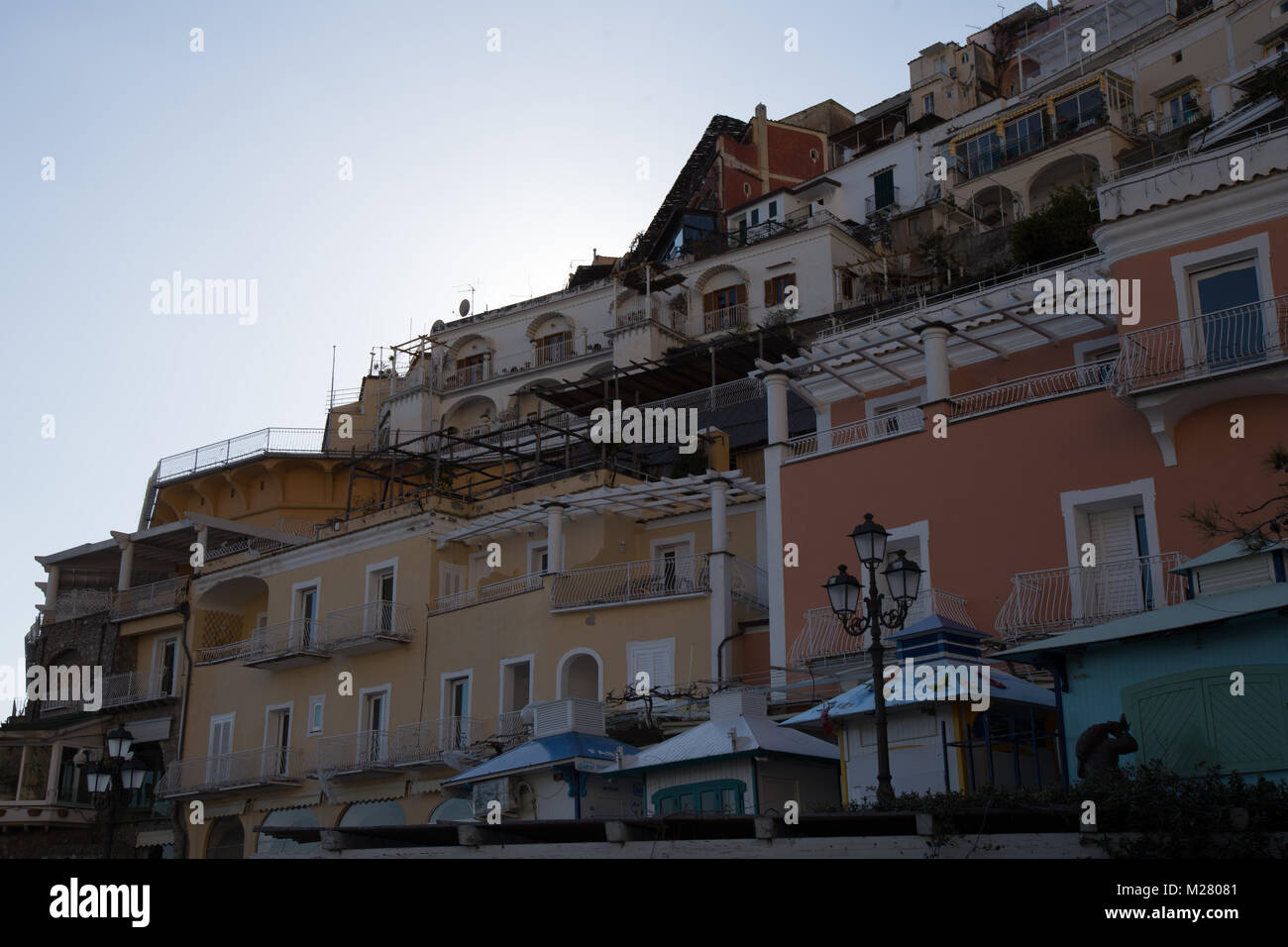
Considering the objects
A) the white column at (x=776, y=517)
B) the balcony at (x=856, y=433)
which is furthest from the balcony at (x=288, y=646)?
the balcony at (x=856, y=433)

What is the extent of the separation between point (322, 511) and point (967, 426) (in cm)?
2763

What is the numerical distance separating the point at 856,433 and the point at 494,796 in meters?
9.45

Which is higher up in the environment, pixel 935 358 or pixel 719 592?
pixel 935 358

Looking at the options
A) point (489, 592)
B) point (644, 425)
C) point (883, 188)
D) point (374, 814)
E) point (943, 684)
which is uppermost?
point (883, 188)

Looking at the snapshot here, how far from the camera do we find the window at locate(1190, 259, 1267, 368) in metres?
19.8

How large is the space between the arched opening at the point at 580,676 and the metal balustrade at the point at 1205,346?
12.5 m

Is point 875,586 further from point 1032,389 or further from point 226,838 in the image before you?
point 226,838

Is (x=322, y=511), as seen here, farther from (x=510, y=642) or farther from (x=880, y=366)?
(x=880, y=366)

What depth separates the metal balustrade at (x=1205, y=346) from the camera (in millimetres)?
19562

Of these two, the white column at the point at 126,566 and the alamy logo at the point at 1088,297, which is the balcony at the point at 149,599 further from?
the alamy logo at the point at 1088,297

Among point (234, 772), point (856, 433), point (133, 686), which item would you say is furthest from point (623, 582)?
point (133, 686)

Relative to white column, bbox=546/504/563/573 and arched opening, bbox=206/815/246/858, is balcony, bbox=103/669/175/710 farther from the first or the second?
white column, bbox=546/504/563/573

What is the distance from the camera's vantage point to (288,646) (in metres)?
34.3
